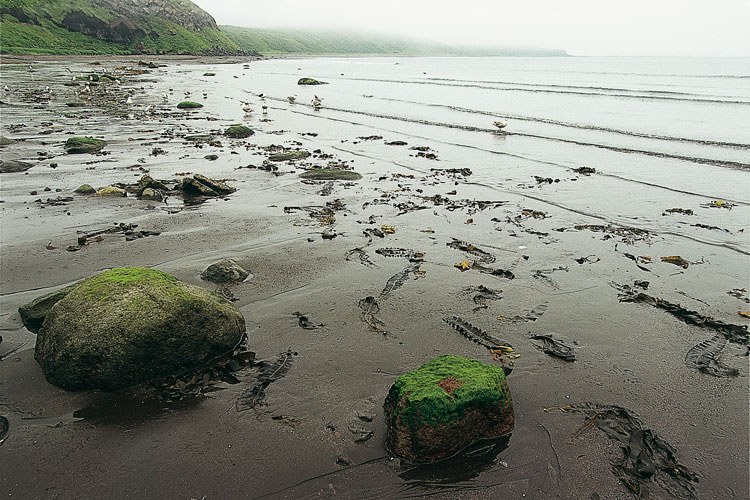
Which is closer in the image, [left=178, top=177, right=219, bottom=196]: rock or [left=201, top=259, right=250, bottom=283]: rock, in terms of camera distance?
[left=201, top=259, right=250, bottom=283]: rock

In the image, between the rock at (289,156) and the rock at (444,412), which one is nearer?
the rock at (444,412)

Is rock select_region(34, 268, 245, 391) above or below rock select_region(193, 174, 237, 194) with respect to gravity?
above

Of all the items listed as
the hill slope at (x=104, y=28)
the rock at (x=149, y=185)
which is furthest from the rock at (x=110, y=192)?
the hill slope at (x=104, y=28)

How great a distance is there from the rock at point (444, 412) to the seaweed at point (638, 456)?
0.77 meters

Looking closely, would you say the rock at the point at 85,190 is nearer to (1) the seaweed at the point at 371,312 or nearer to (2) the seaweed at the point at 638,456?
(1) the seaweed at the point at 371,312

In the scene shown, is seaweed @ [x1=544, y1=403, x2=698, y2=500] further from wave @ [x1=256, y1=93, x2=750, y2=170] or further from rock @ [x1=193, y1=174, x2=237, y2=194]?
wave @ [x1=256, y1=93, x2=750, y2=170]

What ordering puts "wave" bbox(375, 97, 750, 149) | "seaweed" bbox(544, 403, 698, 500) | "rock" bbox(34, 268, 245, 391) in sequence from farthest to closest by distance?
1. "wave" bbox(375, 97, 750, 149)
2. "rock" bbox(34, 268, 245, 391)
3. "seaweed" bbox(544, 403, 698, 500)

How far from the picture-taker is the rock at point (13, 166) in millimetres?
12432

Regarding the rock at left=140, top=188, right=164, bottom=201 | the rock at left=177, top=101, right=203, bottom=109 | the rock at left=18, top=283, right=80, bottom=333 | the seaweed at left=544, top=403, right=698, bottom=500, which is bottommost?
the rock at left=177, top=101, right=203, bottom=109

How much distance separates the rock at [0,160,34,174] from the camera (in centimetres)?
1243

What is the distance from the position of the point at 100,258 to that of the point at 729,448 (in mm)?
8446

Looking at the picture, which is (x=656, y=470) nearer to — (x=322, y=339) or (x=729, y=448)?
(x=729, y=448)

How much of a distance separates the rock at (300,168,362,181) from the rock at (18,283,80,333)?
787 cm

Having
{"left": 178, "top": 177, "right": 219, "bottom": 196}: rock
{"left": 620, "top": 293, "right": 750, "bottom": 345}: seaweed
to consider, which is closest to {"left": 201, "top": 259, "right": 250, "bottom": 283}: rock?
{"left": 178, "top": 177, "right": 219, "bottom": 196}: rock
